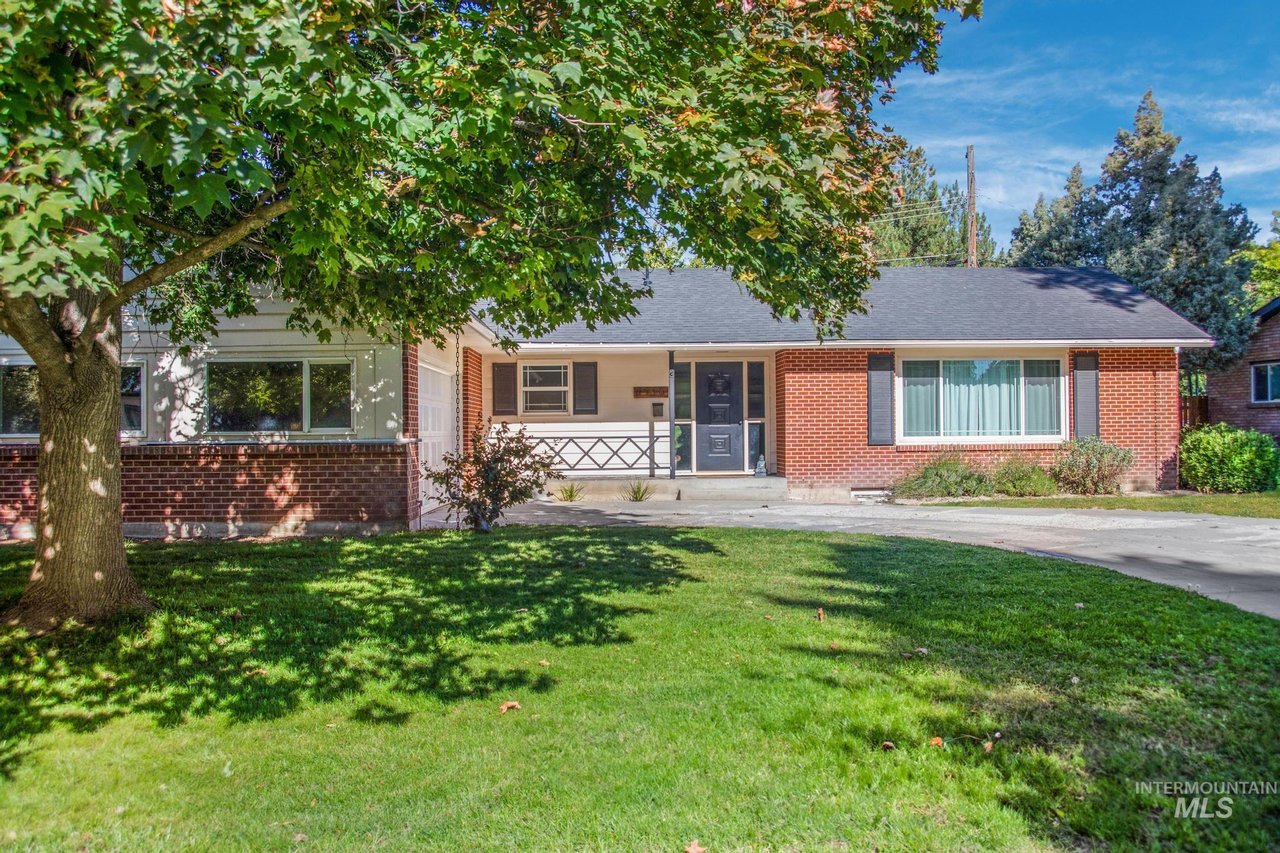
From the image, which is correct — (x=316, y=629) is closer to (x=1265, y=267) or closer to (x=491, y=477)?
(x=491, y=477)

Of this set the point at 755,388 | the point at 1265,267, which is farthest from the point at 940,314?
the point at 1265,267

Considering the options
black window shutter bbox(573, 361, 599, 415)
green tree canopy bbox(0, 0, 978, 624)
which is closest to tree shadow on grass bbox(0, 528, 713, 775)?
green tree canopy bbox(0, 0, 978, 624)

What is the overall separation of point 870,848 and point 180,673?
4.08 metres

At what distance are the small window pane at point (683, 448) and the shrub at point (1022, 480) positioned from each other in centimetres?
574

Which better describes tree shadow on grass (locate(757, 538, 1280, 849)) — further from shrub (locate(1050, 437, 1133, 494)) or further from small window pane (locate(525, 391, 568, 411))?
small window pane (locate(525, 391, 568, 411))

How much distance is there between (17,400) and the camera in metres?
10.8

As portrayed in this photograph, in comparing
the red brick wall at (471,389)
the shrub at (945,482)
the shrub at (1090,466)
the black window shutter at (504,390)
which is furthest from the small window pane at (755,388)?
the shrub at (1090,466)

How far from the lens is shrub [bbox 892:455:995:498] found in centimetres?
1422

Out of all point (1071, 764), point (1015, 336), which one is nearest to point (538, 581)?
point (1071, 764)

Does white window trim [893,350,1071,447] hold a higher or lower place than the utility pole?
lower

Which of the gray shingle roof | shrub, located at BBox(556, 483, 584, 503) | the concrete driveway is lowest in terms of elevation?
the concrete driveway

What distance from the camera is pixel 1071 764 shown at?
3.39m

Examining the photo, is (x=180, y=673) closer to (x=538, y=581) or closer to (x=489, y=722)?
(x=489, y=722)

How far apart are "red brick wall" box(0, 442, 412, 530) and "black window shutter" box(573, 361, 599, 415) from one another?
661 cm
